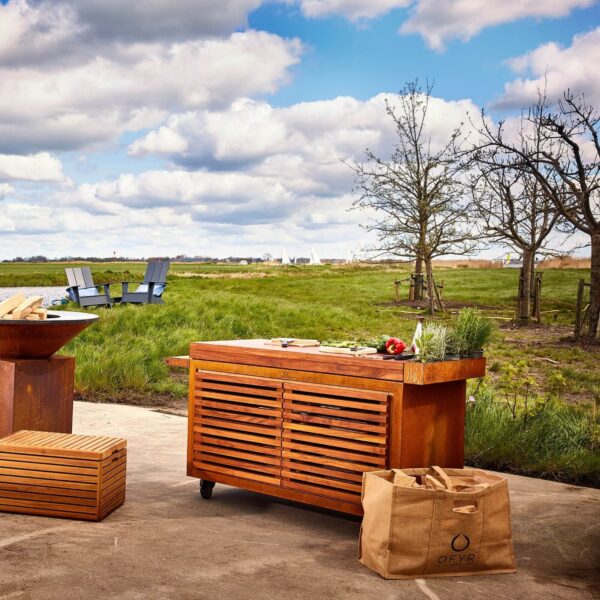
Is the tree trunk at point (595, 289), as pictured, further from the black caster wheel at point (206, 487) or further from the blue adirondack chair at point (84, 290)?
the black caster wheel at point (206, 487)

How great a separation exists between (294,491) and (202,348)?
43.5 inches

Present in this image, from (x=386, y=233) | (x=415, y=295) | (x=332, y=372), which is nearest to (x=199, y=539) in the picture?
(x=332, y=372)

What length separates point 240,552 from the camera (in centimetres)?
402

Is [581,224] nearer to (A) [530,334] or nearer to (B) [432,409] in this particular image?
(A) [530,334]

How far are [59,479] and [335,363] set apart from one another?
1.73 metres

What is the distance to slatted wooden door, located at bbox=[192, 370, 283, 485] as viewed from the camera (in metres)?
4.66

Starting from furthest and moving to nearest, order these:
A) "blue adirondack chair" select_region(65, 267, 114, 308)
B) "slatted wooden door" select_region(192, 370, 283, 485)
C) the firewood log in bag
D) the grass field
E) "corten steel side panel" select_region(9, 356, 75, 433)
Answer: "blue adirondack chair" select_region(65, 267, 114, 308) < the grass field < "corten steel side panel" select_region(9, 356, 75, 433) < "slatted wooden door" select_region(192, 370, 283, 485) < the firewood log in bag

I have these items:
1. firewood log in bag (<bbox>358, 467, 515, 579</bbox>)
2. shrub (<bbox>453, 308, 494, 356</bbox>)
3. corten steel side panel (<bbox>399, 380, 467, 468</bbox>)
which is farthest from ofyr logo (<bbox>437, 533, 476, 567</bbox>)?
shrub (<bbox>453, 308, 494, 356</bbox>)

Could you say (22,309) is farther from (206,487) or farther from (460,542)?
(460,542)

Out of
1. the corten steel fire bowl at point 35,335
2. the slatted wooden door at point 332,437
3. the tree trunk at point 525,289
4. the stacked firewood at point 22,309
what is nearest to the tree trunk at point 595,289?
the tree trunk at point 525,289

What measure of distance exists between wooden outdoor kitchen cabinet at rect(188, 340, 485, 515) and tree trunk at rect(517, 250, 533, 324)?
15.1 metres

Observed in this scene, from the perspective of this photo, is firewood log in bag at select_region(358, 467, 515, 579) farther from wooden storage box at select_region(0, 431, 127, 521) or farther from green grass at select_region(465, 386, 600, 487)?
green grass at select_region(465, 386, 600, 487)

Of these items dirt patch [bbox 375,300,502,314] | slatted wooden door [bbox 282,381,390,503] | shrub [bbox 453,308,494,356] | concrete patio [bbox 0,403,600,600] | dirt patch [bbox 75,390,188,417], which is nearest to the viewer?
concrete patio [bbox 0,403,600,600]

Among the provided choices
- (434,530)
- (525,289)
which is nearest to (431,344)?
(434,530)
